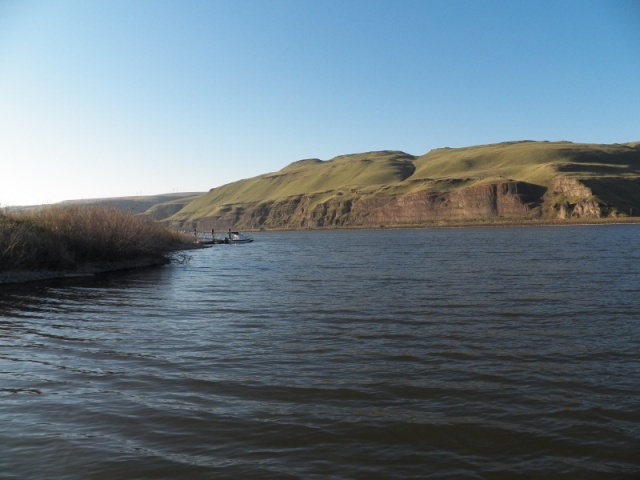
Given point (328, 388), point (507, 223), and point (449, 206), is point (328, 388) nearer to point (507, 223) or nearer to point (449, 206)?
point (507, 223)

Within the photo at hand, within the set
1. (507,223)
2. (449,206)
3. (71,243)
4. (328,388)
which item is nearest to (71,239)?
(71,243)

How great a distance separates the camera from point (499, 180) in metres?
173

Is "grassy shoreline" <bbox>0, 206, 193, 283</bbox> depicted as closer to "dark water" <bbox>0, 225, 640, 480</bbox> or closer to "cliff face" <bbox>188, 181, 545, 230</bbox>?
"dark water" <bbox>0, 225, 640, 480</bbox>

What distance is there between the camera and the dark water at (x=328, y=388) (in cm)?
834

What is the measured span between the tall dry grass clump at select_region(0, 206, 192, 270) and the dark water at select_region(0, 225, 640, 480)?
44.5 feet

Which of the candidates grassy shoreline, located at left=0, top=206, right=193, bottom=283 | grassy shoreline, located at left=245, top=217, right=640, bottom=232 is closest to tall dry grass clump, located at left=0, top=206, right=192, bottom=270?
grassy shoreline, located at left=0, top=206, right=193, bottom=283

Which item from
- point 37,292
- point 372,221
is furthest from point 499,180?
point 37,292

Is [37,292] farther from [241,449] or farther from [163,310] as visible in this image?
[241,449]

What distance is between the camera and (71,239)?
42.0 metres

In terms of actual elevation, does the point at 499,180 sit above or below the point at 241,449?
above

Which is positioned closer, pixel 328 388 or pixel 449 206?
pixel 328 388

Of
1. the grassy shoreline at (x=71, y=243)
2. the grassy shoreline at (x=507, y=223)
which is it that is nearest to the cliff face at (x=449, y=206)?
the grassy shoreline at (x=507, y=223)

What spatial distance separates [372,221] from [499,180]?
4790 centimetres

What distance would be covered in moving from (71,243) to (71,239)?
0.34m
